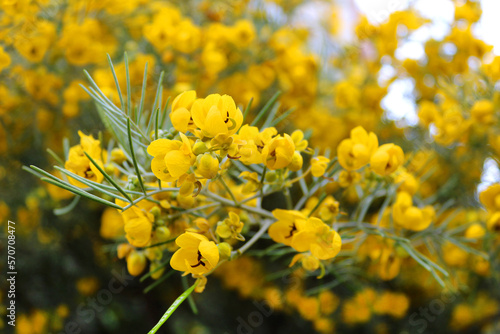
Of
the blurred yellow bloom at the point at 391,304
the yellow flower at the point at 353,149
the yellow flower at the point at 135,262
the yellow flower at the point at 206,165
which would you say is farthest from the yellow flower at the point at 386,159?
the blurred yellow bloom at the point at 391,304

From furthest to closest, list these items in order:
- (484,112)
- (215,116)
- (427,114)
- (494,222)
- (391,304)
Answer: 1. (391,304)
2. (427,114)
3. (484,112)
4. (494,222)
5. (215,116)

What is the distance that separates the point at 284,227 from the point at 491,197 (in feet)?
1.25

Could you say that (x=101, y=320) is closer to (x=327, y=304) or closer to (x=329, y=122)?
(x=327, y=304)

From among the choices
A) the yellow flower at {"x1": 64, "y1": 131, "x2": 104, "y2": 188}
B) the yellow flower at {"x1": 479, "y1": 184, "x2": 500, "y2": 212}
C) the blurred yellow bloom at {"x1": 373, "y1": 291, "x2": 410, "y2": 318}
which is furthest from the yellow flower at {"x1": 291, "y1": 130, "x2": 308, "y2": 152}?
the blurred yellow bloom at {"x1": 373, "y1": 291, "x2": 410, "y2": 318}

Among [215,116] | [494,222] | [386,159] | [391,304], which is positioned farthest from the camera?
[391,304]

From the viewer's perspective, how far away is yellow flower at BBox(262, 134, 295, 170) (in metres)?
0.41

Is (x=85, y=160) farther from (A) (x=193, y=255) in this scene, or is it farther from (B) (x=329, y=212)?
(B) (x=329, y=212)

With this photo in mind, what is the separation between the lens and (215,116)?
0.37 meters

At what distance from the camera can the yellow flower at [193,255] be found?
1.25 ft

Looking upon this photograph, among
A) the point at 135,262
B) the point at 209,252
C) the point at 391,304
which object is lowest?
the point at 391,304

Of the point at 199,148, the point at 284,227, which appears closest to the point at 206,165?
the point at 199,148

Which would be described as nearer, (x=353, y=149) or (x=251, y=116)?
(x=353, y=149)

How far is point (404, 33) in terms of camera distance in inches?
46.9

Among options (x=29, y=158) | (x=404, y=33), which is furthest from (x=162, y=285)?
(x=404, y=33)
